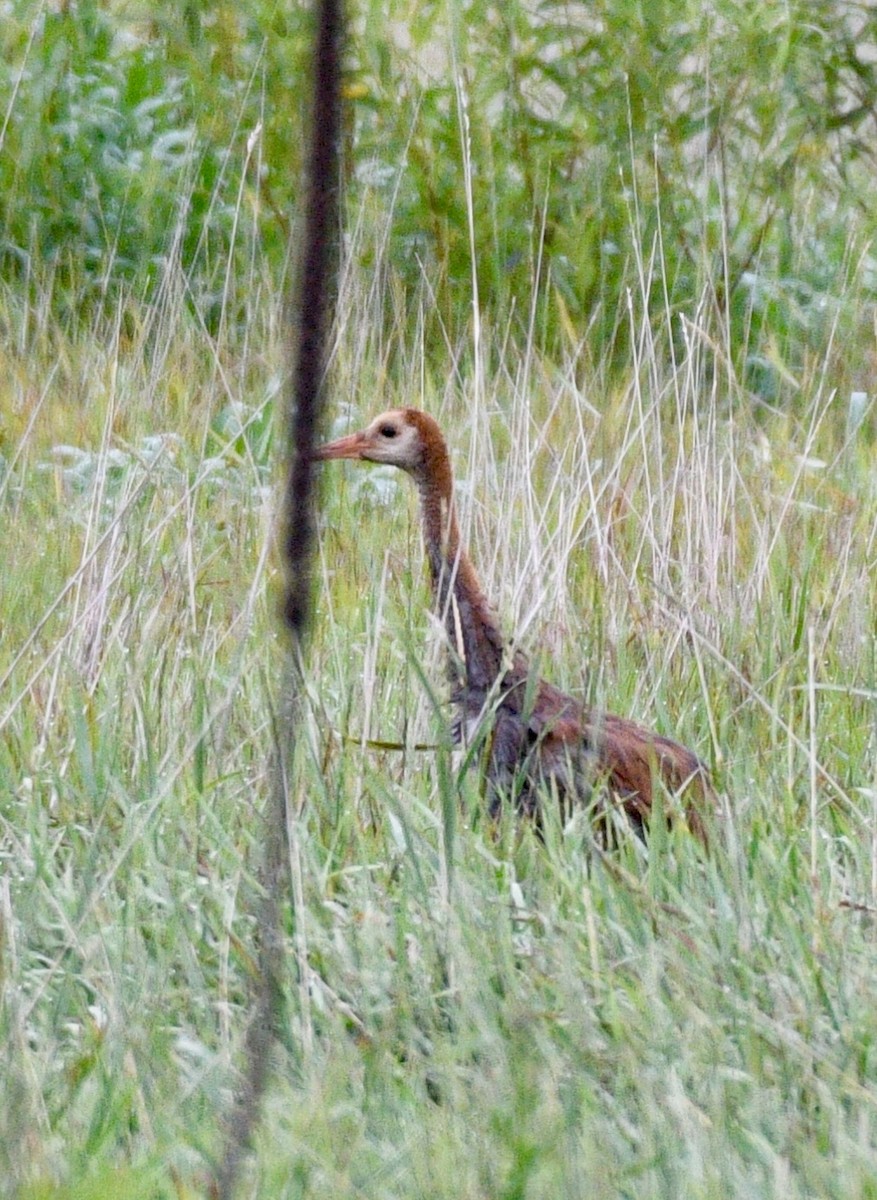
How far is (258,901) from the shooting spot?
2145 mm

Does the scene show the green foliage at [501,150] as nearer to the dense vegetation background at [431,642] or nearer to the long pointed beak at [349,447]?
the dense vegetation background at [431,642]

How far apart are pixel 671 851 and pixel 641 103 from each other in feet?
10.8

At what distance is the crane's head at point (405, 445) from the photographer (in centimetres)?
324

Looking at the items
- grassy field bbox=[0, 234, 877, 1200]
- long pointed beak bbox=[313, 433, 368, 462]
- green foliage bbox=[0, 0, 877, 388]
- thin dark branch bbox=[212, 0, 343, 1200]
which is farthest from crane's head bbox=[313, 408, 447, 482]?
thin dark branch bbox=[212, 0, 343, 1200]

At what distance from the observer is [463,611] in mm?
3043

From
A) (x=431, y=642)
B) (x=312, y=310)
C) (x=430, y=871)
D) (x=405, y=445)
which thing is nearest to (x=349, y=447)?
(x=405, y=445)

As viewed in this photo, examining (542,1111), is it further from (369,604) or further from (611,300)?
(611,300)

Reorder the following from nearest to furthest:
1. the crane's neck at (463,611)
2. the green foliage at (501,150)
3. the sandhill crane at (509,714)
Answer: the sandhill crane at (509,714) → the crane's neck at (463,611) → the green foliage at (501,150)

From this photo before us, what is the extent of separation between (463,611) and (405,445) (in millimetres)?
373

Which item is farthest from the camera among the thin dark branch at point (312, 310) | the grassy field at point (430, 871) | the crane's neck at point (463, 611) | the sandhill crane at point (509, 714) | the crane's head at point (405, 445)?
the crane's head at point (405, 445)

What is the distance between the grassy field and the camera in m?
1.68

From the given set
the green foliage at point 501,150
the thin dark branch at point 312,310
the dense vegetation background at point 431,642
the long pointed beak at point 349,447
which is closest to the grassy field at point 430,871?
the dense vegetation background at point 431,642

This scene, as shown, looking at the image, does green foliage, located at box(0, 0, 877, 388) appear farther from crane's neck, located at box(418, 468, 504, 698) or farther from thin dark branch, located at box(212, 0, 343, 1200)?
thin dark branch, located at box(212, 0, 343, 1200)

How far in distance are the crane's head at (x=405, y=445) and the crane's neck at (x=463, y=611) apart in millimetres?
86
